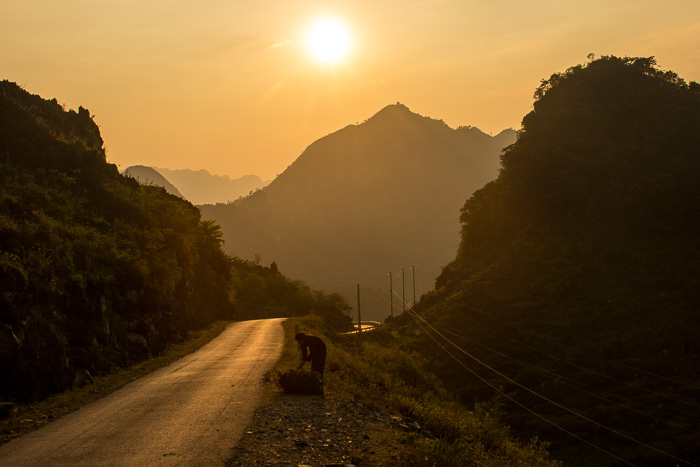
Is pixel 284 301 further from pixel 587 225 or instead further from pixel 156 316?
pixel 156 316

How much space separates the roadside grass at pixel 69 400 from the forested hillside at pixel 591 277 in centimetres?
2622

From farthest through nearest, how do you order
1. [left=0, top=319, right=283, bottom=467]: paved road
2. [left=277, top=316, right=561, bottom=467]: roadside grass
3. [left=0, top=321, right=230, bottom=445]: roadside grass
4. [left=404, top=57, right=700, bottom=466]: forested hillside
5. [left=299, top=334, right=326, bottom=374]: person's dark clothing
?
1. [left=404, top=57, right=700, bottom=466]: forested hillside
2. [left=299, top=334, right=326, bottom=374]: person's dark clothing
3. [left=0, top=321, right=230, bottom=445]: roadside grass
4. [left=277, top=316, right=561, bottom=467]: roadside grass
5. [left=0, top=319, right=283, bottom=467]: paved road

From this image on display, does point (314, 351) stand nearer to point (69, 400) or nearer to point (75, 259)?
point (69, 400)

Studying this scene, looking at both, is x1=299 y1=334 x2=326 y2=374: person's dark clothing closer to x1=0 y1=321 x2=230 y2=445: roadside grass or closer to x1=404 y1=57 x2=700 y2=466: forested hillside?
x1=0 y1=321 x2=230 y2=445: roadside grass

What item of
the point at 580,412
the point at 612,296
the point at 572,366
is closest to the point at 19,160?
the point at 580,412

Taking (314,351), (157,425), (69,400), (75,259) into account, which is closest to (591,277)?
(314,351)

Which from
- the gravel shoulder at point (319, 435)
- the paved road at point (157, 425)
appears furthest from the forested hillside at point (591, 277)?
the paved road at point (157, 425)

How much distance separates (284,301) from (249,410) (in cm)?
8120

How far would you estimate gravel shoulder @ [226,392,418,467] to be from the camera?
11.0 metres

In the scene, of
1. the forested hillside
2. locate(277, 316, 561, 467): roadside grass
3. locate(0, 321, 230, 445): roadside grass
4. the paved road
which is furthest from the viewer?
the forested hillside

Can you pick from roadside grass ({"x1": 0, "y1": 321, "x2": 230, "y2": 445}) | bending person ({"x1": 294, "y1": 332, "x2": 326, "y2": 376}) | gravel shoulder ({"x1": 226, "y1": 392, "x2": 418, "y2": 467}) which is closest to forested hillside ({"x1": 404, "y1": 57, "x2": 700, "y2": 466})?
bending person ({"x1": 294, "y1": 332, "x2": 326, "y2": 376})

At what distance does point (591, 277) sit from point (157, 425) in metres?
51.0

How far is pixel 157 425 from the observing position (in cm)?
1345

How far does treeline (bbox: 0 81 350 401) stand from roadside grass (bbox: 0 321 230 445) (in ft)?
1.85
